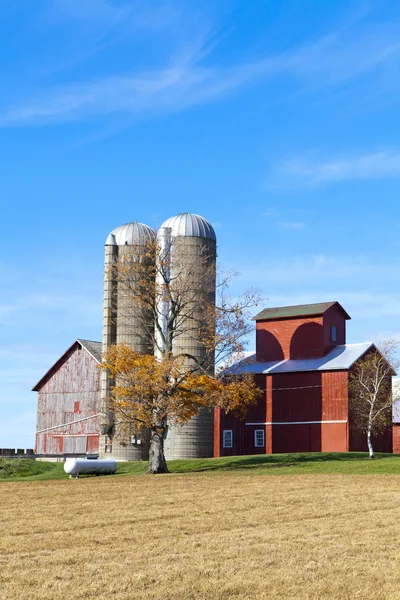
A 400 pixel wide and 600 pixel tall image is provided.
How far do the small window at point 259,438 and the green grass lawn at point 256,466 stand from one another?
21.2 feet

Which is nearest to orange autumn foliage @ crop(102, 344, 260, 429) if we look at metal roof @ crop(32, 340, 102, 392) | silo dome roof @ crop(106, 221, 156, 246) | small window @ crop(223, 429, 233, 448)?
silo dome roof @ crop(106, 221, 156, 246)

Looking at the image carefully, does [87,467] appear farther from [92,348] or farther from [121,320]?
[92,348]

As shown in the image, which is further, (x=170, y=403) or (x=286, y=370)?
(x=286, y=370)

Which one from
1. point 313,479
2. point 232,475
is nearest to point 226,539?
point 313,479

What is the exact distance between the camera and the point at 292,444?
170ft

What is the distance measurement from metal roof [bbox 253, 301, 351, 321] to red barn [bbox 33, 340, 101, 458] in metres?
13.2

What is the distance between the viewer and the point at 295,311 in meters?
55.1

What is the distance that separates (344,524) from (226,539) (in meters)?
3.76

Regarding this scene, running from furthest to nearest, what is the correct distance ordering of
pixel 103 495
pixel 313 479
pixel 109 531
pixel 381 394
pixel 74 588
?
pixel 381 394, pixel 313 479, pixel 103 495, pixel 109 531, pixel 74 588

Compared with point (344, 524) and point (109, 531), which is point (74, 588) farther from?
point (344, 524)

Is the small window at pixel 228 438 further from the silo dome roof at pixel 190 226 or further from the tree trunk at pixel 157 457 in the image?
the silo dome roof at pixel 190 226

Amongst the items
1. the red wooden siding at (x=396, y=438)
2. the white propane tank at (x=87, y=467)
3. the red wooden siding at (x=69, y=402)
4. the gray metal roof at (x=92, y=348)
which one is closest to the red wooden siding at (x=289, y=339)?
the red wooden siding at (x=396, y=438)

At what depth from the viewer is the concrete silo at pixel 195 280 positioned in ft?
154

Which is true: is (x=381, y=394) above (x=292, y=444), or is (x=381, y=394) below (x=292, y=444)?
above
